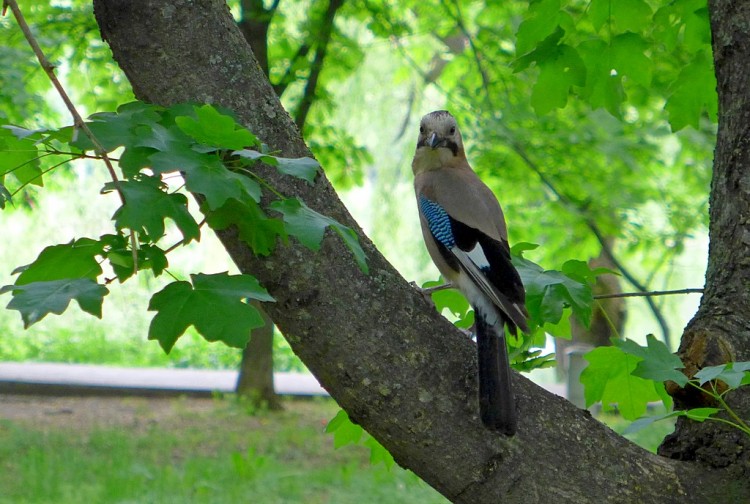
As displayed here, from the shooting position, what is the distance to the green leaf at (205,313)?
1587mm

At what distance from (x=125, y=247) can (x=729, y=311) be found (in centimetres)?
157

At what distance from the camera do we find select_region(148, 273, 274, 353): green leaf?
159 centimetres

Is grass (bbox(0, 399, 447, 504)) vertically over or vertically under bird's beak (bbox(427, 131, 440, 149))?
under

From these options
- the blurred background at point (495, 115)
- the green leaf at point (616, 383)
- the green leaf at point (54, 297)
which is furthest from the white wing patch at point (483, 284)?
the blurred background at point (495, 115)

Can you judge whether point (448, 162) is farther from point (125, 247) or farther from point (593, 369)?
point (125, 247)

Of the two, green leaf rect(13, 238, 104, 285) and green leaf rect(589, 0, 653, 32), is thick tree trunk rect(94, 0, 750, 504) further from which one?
green leaf rect(589, 0, 653, 32)

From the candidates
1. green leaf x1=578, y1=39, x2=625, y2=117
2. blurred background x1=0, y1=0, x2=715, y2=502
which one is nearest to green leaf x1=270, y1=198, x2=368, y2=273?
green leaf x1=578, y1=39, x2=625, y2=117

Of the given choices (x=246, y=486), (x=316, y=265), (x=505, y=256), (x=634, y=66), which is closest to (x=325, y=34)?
(x=246, y=486)

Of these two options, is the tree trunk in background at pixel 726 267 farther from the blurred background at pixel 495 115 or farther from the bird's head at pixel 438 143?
the blurred background at pixel 495 115

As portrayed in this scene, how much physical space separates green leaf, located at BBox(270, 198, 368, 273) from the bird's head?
5.40 feet

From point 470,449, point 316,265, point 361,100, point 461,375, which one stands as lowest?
point 470,449

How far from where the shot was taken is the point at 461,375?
2100 mm

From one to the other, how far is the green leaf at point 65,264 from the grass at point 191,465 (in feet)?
11.0

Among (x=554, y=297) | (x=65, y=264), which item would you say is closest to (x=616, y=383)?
(x=554, y=297)
